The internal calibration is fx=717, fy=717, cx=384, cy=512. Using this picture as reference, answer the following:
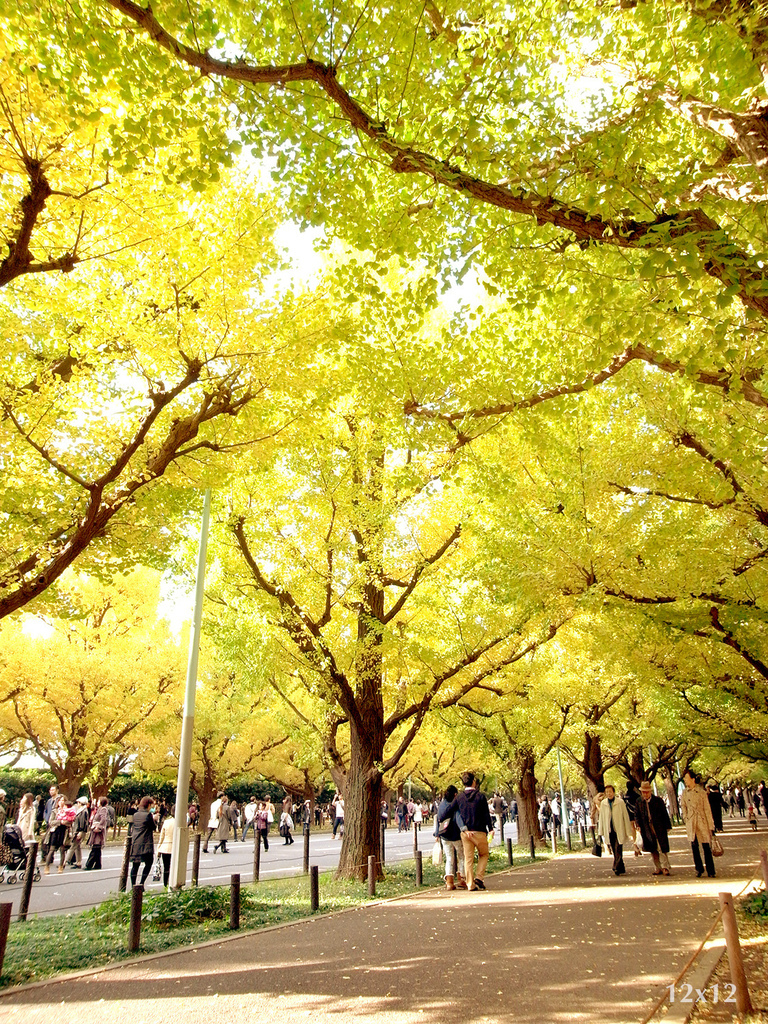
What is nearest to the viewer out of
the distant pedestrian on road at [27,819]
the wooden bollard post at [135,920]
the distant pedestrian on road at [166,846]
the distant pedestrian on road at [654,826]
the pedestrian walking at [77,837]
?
the wooden bollard post at [135,920]

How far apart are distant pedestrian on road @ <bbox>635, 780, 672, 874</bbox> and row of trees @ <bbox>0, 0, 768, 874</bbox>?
2.53m

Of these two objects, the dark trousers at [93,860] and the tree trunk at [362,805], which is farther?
the dark trousers at [93,860]

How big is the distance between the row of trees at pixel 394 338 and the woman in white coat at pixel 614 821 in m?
2.82

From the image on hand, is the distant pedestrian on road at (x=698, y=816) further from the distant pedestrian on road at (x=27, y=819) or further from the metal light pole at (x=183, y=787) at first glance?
the distant pedestrian on road at (x=27, y=819)

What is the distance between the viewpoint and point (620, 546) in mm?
9406

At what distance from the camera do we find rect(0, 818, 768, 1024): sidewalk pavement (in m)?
4.79

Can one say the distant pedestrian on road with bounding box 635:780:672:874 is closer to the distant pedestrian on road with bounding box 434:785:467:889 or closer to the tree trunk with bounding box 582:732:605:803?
the distant pedestrian on road with bounding box 434:785:467:889

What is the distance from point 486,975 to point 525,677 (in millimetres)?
10459

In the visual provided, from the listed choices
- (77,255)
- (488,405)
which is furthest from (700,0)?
(77,255)

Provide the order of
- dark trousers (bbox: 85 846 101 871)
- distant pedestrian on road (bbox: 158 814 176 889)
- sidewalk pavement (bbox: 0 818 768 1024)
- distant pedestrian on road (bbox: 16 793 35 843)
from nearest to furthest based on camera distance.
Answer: sidewalk pavement (bbox: 0 818 768 1024), distant pedestrian on road (bbox: 158 814 176 889), distant pedestrian on road (bbox: 16 793 35 843), dark trousers (bbox: 85 846 101 871)

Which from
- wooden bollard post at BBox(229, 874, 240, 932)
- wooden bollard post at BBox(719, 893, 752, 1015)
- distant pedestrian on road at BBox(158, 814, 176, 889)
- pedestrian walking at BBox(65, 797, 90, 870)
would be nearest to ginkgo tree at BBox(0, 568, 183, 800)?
pedestrian walking at BBox(65, 797, 90, 870)

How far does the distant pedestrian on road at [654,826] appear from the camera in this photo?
12.9m

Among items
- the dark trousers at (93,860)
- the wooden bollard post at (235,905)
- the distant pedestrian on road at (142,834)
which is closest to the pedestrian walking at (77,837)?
the dark trousers at (93,860)

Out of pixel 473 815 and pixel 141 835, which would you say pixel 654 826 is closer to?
pixel 473 815
